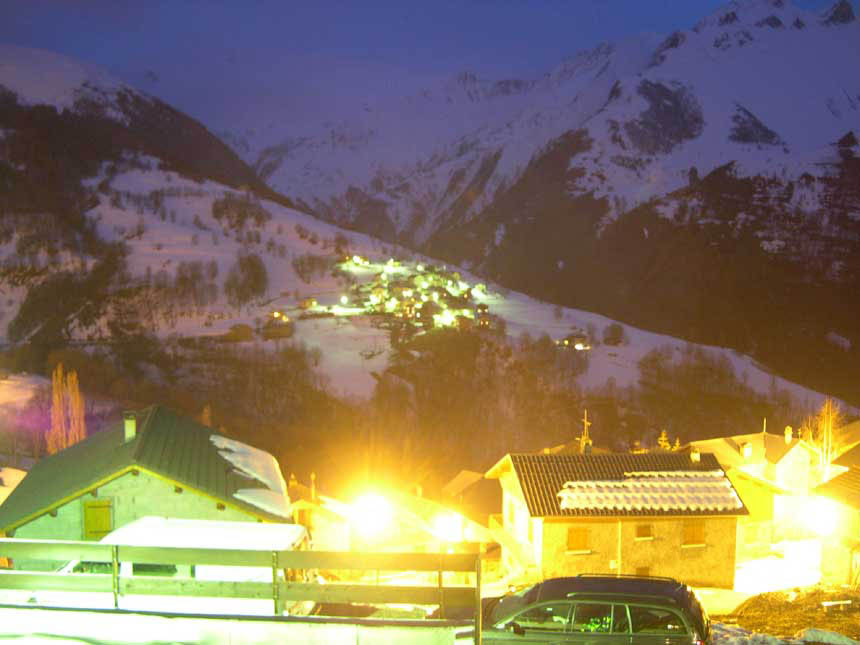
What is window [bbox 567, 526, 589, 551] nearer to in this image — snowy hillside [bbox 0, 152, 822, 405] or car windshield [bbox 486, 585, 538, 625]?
car windshield [bbox 486, 585, 538, 625]

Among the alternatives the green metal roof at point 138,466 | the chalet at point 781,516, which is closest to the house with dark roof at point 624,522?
the chalet at point 781,516

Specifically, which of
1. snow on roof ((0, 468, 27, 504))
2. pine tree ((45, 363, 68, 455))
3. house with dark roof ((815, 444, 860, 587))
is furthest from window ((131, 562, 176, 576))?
pine tree ((45, 363, 68, 455))

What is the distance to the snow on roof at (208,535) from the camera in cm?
1169

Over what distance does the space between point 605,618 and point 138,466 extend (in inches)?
497

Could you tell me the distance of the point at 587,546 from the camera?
2111cm

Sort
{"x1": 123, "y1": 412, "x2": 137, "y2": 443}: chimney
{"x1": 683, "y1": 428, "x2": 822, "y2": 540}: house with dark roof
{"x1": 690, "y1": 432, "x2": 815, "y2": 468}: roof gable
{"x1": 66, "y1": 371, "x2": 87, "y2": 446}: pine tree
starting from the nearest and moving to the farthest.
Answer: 1. {"x1": 123, "y1": 412, "x2": 137, "y2": 443}: chimney
2. {"x1": 683, "y1": 428, "x2": 822, "y2": 540}: house with dark roof
3. {"x1": 690, "y1": 432, "x2": 815, "y2": 468}: roof gable
4. {"x1": 66, "y1": 371, "x2": 87, "y2": 446}: pine tree

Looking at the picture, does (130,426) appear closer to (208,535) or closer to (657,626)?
(208,535)

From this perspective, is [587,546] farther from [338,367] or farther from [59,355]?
[59,355]

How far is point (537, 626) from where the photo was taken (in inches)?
343

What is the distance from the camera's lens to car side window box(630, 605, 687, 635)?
849 centimetres

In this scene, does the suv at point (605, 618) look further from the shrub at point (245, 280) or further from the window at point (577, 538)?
the shrub at point (245, 280)

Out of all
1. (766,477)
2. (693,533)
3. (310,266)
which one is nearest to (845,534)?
(693,533)

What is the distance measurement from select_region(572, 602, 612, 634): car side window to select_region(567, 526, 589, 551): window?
12.7 m

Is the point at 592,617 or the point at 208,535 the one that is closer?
the point at 592,617
